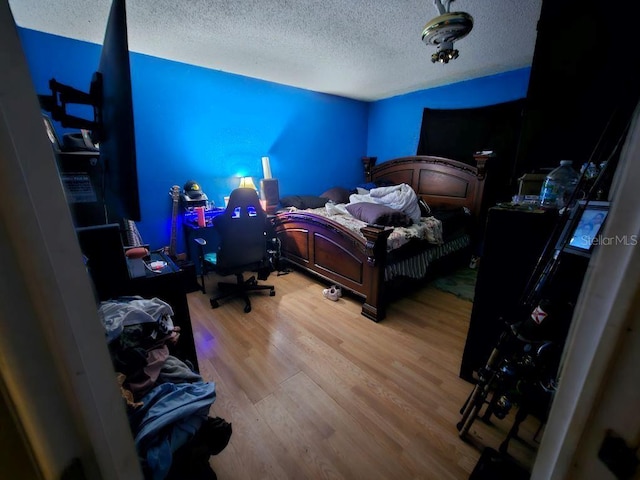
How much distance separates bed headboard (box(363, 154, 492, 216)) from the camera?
11.1 ft

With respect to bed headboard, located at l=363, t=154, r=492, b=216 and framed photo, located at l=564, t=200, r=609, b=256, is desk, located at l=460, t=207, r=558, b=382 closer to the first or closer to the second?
framed photo, located at l=564, t=200, r=609, b=256

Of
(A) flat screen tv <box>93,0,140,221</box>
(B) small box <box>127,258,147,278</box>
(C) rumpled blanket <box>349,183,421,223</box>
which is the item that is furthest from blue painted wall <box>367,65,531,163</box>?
(B) small box <box>127,258,147,278</box>

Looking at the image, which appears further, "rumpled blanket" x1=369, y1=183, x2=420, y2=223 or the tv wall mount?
"rumpled blanket" x1=369, y1=183, x2=420, y2=223

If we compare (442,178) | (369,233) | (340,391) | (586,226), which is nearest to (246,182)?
(369,233)

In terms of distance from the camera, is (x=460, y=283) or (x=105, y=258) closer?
(x=105, y=258)

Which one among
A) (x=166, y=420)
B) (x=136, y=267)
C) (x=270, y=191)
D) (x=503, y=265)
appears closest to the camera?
(x=166, y=420)

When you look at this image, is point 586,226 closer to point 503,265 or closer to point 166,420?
point 503,265

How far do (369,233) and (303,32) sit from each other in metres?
1.87

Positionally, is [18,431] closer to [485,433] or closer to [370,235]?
[485,433]

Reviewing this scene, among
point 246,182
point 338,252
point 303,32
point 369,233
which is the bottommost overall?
point 338,252

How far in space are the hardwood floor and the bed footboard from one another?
0.77 ft

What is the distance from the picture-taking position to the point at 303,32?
2.23m

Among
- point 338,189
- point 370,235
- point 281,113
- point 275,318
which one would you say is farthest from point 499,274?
point 281,113

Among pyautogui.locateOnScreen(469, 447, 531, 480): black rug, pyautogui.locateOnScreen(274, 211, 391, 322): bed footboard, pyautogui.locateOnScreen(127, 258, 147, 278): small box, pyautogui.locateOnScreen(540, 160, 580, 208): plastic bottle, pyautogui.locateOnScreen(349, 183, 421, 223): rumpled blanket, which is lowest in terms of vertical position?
pyautogui.locateOnScreen(469, 447, 531, 480): black rug
